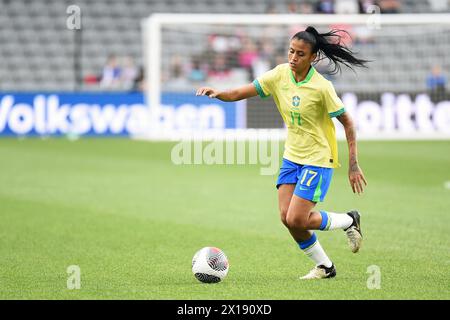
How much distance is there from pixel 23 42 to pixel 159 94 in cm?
766

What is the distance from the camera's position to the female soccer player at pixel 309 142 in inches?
285

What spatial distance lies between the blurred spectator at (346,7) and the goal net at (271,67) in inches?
75.5

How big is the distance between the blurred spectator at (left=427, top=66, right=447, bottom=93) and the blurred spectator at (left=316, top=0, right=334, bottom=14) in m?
3.52

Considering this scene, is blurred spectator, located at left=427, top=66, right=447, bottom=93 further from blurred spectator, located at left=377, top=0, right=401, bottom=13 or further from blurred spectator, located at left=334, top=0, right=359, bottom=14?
blurred spectator, located at left=334, top=0, right=359, bottom=14

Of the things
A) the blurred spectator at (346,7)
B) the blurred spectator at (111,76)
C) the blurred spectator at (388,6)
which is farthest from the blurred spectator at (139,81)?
the blurred spectator at (388,6)

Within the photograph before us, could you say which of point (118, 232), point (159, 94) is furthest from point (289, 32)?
point (118, 232)

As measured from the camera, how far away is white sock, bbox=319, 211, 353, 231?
24.3ft

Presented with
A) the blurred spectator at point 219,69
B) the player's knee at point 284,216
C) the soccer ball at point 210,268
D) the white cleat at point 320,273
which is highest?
the blurred spectator at point 219,69

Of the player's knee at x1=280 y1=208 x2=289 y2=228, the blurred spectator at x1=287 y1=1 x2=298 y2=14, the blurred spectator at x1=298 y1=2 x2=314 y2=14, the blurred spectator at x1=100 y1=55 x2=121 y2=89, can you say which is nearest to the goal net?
the blurred spectator at x1=287 y1=1 x2=298 y2=14

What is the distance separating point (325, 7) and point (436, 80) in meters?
4.00

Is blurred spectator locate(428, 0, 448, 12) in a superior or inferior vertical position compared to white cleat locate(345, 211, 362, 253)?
superior

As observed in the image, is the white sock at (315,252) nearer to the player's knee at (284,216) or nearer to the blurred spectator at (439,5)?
the player's knee at (284,216)
